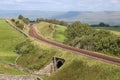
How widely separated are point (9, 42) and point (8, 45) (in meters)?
4.24

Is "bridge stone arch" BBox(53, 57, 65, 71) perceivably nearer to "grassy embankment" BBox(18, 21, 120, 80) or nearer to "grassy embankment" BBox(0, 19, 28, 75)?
"grassy embankment" BBox(18, 21, 120, 80)

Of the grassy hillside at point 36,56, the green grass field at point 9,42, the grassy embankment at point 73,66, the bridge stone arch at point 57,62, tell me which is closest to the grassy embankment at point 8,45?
the green grass field at point 9,42

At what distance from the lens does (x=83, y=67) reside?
2571 inches

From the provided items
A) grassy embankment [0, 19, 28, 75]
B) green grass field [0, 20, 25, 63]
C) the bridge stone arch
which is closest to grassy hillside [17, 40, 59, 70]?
the bridge stone arch

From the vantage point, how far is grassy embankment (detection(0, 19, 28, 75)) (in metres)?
78.6

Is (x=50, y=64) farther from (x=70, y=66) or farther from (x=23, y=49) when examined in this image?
(x=23, y=49)

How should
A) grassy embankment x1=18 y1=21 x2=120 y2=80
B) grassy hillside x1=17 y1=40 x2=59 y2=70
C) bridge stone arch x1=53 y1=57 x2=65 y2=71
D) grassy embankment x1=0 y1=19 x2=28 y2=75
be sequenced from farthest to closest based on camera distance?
grassy hillside x1=17 y1=40 x2=59 y2=70
bridge stone arch x1=53 y1=57 x2=65 y2=71
grassy embankment x1=0 y1=19 x2=28 y2=75
grassy embankment x1=18 y1=21 x2=120 y2=80

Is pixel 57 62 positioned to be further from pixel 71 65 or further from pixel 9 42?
pixel 9 42

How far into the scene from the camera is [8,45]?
11175 cm

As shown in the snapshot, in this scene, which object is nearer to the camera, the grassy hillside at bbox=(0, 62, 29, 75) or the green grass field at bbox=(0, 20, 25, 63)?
the grassy hillside at bbox=(0, 62, 29, 75)

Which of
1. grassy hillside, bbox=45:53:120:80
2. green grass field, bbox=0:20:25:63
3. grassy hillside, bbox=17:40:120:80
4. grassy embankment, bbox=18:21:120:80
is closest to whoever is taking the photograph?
grassy hillside, bbox=45:53:120:80

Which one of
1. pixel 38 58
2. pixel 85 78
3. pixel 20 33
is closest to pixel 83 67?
pixel 85 78

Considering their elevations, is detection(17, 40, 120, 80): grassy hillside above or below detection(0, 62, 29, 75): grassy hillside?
above

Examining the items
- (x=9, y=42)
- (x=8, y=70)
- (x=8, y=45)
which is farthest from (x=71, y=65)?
(x=9, y=42)
